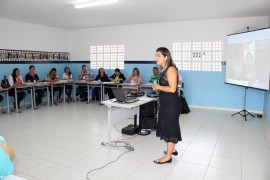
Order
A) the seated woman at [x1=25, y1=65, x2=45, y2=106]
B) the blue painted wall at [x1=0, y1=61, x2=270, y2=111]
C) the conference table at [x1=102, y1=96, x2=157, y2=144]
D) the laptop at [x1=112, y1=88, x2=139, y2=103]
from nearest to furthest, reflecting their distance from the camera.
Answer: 1. the conference table at [x1=102, y1=96, x2=157, y2=144]
2. the laptop at [x1=112, y1=88, x2=139, y2=103]
3. the blue painted wall at [x1=0, y1=61, x2=270, y2=111]
4. the seated woman at [x1=25, y1=65, x2=45, y2=106]

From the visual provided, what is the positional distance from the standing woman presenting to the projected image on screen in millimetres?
2720

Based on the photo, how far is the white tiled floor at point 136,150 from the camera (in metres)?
2.85

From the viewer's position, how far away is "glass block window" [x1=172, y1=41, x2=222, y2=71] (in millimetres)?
6738

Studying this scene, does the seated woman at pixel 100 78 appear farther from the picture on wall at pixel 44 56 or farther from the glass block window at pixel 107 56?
the picture on wall at pixel 44 56

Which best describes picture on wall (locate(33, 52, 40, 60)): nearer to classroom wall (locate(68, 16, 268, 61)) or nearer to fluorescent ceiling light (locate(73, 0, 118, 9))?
classroom wall (locate(68, 16, 268, 61))

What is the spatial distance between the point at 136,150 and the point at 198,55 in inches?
171

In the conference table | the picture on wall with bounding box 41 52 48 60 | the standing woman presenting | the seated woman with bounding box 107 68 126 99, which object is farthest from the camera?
the picture on wall with bounding box 41 52 48 60

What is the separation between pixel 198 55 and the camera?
274 inches

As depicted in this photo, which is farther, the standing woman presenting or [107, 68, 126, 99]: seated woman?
[107, 68, 126, 99]: seated woman

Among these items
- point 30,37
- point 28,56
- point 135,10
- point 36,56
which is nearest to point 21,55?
point 28,56

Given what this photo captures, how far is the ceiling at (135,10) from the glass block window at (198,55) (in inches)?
31.9

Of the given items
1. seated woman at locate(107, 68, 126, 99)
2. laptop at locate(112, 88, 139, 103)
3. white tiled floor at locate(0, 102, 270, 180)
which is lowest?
white tiled floor at locate(0, 102, 270, 180)

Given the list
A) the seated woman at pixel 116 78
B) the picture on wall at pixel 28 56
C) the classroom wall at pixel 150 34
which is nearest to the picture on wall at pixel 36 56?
the picture on wall at pixel 28 56

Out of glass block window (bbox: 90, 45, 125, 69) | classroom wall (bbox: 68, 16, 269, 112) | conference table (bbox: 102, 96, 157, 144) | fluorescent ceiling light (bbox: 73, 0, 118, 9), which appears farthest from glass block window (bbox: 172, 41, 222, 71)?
conference table (bbox: 102, 96, 157, 144)
